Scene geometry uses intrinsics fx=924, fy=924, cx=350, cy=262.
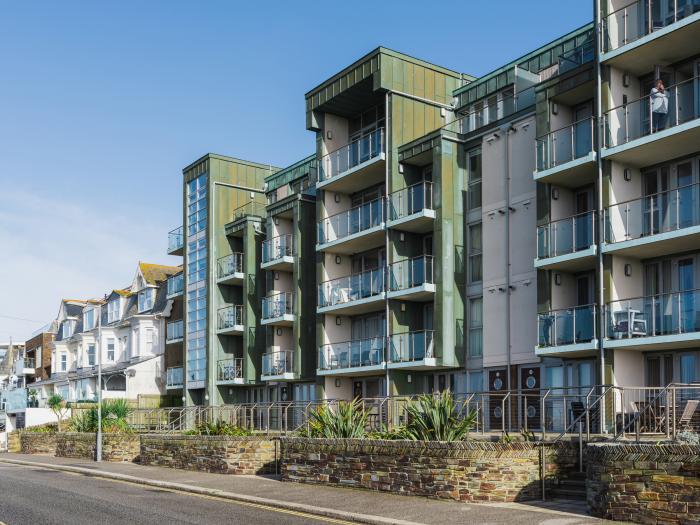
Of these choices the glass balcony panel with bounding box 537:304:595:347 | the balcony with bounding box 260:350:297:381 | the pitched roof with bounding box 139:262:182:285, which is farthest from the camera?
the pitched roof with bounding box 139:262:182:285

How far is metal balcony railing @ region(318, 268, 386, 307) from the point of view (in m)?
35.4

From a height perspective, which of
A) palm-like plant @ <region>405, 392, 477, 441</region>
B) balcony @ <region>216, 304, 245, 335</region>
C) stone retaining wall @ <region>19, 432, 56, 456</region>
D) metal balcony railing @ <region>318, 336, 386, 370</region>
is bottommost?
stone retaining wall @ <region>19, 432, 56, 456</region>

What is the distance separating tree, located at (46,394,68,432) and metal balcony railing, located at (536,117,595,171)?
3073 centimetres

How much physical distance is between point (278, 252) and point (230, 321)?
6128 mm

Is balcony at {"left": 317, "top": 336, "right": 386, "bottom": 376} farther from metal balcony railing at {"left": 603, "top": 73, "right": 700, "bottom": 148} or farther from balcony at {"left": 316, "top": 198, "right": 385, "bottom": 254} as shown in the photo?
metal balcony railing at {"left": 603, "top": 73, "right": 700, "bottom": 148}

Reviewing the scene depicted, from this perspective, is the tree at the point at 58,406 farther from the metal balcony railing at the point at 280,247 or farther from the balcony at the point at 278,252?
the metal balcony railing at the point at 280,247

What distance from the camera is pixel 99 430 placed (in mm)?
36875

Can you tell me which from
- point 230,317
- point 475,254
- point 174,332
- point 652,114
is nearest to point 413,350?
point 475,254

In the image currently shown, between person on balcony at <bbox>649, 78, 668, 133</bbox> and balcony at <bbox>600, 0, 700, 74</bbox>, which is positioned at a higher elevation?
balcony at <bbox>600, 0, 700, 74</bbox>

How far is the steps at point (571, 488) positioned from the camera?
738 inches

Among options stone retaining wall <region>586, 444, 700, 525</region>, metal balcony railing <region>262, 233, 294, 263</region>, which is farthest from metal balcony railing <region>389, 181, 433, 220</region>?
stone retaining wall <region>586, 444, 700, 525</region>

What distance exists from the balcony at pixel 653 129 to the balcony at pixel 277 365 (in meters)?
20.2

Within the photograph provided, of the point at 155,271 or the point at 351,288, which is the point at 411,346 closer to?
the point at 351,288

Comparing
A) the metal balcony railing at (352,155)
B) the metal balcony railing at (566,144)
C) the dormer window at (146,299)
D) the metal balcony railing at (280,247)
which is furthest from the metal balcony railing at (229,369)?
the metal balcony railing at (566,144)
